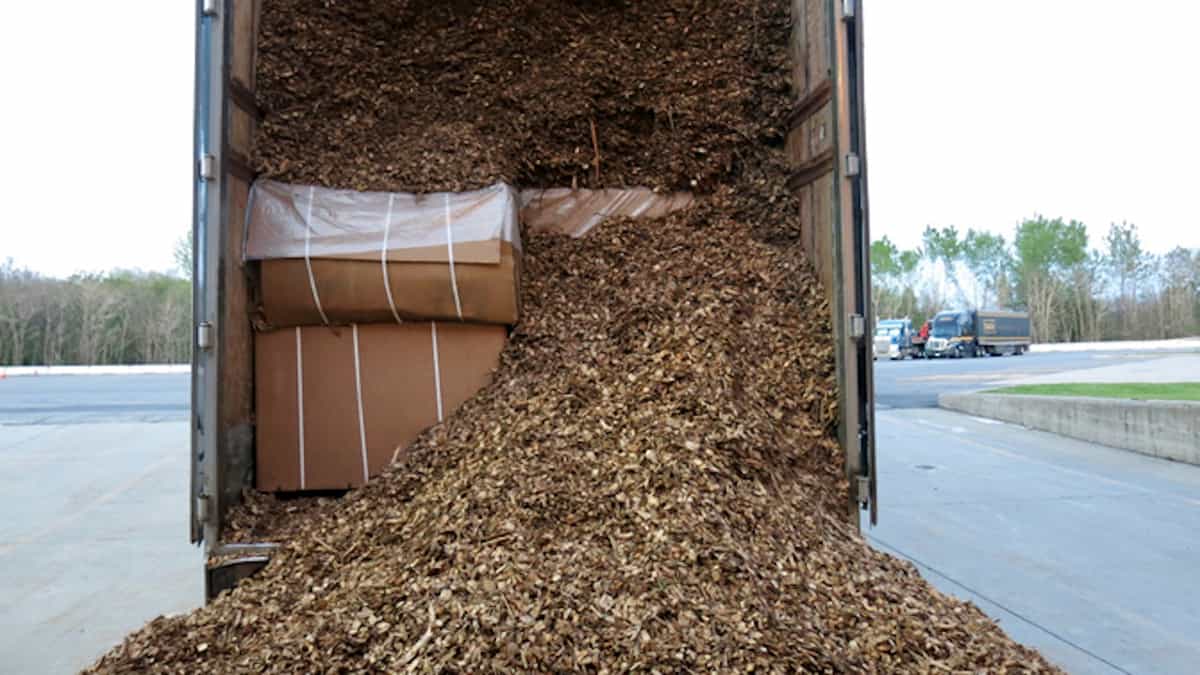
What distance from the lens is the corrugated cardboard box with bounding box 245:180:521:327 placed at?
3.36 m

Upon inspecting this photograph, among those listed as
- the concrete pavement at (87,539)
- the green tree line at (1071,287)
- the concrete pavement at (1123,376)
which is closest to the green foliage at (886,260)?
the green tree line at (1071,287)

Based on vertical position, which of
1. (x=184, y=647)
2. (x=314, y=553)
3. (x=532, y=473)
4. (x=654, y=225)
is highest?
(x=654, y=225)

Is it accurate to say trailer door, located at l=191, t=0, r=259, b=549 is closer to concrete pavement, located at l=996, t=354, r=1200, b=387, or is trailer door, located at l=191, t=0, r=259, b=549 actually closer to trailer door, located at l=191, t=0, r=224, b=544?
trailer door, located at l=191, t=0, r=224, b=544

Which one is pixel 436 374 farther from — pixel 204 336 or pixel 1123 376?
pixel 1123 376

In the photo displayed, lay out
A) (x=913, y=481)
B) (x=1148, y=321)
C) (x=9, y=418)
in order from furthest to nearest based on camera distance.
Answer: (x=1148, y=321)
(x=9, y=418)
(x=913, y=481)

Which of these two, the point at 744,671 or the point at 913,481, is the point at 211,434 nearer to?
the point at 744,671

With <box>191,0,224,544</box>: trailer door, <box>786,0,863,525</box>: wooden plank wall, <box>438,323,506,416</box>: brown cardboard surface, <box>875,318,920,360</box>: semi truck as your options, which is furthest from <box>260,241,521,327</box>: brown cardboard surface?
<box>875,318,920,360</box>: semi truck

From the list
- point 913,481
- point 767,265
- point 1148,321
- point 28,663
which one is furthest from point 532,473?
point 1148,321

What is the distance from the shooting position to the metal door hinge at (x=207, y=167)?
2.90 metres

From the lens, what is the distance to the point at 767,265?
12.1 feet

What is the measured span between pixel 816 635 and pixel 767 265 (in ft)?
6.06

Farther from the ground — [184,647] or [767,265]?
[767,265]

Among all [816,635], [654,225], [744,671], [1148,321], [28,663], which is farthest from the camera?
[1148,321]

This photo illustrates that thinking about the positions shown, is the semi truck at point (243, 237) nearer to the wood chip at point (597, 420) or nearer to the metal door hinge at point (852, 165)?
the metal door hinge at point (852, 165)
